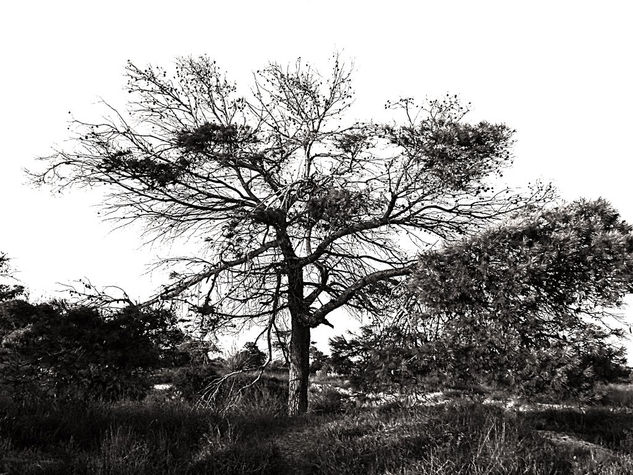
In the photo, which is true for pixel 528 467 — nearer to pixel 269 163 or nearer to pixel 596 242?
pixel 596 242

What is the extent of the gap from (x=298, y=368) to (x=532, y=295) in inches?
254

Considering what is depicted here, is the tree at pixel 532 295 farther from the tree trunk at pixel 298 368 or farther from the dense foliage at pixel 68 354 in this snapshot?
the dense foliage at pixel 68 354

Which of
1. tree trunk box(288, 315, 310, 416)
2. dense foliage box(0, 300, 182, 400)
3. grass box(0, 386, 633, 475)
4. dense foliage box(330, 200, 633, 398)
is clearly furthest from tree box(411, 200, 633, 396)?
dense foliage box(0, 300, 182, 400)

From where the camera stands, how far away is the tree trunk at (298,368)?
12.0 m

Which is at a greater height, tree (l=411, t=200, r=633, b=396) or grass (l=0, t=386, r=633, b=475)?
tree (l=411, t=200, r=633, b=396)

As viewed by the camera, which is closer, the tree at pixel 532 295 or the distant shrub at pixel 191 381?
the tree at pixel 532 295

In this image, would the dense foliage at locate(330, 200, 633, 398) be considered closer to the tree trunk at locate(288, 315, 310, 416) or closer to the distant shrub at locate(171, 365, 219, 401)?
the tree trunk at locate(288, 315, 310, 416)

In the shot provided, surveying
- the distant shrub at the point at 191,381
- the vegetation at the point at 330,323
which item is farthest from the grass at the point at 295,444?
the distant shrub at the point at 191,381

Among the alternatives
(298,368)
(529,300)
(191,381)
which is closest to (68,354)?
(298,368)

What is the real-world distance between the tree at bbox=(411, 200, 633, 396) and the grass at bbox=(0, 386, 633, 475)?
1.00 meters

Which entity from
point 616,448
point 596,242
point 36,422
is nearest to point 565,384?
point 616,448

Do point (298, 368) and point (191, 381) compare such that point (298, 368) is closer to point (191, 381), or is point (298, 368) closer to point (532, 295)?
point (191, 381)

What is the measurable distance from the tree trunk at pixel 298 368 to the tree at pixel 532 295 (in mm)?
4942

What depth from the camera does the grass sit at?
6.19 meters
